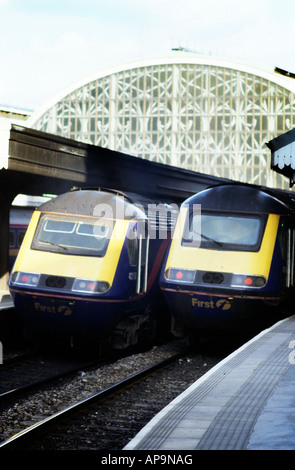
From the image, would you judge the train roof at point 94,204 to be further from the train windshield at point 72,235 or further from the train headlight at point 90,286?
the train headlight at point 90,286

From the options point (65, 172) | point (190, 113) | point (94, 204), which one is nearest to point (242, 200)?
point (94, 204)

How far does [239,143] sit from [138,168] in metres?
44.9

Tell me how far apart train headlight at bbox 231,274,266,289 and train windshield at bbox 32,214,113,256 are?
8.19 feet

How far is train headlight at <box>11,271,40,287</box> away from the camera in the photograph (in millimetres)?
12117

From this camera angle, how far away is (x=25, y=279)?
12203 millimetres

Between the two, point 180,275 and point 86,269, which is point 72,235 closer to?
point 86,269

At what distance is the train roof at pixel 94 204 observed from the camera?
1263 cm

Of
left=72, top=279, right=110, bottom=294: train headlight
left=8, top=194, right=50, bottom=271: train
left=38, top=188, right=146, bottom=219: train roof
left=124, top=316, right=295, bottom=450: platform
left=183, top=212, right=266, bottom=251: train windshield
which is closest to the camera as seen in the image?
left=124, top=316, right=295, bottom=450: platform

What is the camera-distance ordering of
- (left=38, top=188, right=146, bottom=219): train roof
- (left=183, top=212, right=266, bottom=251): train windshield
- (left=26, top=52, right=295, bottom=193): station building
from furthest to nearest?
(left=26, top=52, right=295, bottom=193): station building → (left=38, top=188, right=146, bottom=219): train roof → (left=183, top=212, right=266, bottom=251): train windshield

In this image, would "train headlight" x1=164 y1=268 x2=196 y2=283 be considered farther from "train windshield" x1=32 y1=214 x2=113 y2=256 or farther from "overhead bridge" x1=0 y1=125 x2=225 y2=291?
"overhead bridge" x1=0 y1=125 x2=225 y2=291

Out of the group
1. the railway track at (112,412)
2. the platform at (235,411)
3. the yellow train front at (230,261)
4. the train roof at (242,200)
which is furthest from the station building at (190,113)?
the platform at (235,411)

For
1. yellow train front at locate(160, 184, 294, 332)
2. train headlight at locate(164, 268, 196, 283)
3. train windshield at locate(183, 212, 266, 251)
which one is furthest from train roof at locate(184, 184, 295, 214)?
train headlight at locate(164, 268, 196, 283)

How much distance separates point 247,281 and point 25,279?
417 centimetres

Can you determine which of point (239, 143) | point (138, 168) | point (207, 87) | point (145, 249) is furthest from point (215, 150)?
point (145, 249)
